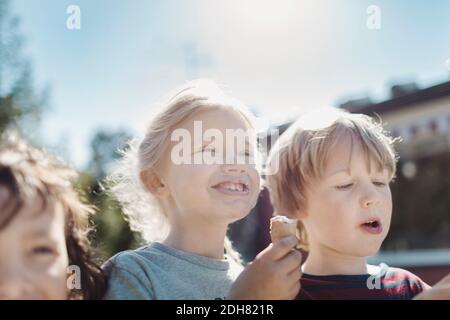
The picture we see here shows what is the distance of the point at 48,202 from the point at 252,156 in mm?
398

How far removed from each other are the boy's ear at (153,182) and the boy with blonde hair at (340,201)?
25 centimetres

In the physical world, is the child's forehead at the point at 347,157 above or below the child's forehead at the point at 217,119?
below

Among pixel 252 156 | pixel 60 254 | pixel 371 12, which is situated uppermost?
pixel 371 12

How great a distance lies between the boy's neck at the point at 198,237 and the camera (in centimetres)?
104

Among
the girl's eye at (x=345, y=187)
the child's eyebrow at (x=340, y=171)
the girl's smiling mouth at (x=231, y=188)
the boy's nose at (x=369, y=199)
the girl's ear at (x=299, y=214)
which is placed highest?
the child's eyebrow at (x=340, y=171)

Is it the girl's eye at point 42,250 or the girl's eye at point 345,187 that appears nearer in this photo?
the girl's eye at point 42,250

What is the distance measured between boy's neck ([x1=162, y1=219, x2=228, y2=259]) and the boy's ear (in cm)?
8

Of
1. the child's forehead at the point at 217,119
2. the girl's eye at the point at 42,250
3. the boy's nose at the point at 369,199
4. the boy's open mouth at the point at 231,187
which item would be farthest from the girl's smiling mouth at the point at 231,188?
the girl's eye at the point at 42,250

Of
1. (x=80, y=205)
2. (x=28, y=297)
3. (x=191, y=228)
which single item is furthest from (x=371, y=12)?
(x=28, y=297)

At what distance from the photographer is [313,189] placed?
112 cm

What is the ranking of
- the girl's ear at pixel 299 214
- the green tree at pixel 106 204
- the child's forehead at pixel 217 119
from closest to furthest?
the child's forehead at pixel 217 119 < the girl's ear at pixel 299 214 < the green tree at pixel 106 204

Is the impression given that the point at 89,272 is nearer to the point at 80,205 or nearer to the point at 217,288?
the point at 80,205

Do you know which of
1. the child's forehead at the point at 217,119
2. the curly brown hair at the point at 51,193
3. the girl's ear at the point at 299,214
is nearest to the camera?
the curly brown hair at the point at 51,193

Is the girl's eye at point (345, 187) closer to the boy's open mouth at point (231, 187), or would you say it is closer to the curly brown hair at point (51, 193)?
the boy's open mouth at point (231, 187)
